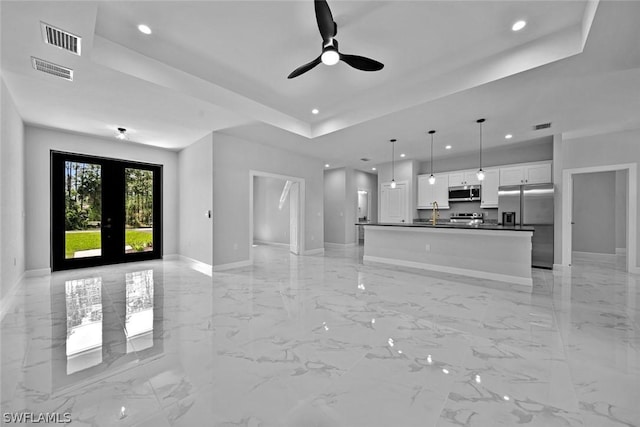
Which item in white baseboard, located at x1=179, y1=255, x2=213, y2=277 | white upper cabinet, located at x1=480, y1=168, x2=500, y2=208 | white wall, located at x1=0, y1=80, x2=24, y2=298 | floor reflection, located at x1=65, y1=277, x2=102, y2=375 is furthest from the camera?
white upper cabinet, located at x1=480, y1=168, x2=500, y2=208

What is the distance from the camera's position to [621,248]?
6.62 m

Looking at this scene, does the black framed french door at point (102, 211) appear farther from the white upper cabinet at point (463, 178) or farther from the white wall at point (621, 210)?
the white wall at point (621, 210)

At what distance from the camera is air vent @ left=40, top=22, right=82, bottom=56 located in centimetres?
235

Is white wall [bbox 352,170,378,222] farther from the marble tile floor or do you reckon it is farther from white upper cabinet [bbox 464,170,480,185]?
the marble tile floor

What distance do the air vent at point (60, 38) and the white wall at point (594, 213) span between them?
10.3 meters

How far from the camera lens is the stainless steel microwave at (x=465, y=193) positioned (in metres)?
6.90

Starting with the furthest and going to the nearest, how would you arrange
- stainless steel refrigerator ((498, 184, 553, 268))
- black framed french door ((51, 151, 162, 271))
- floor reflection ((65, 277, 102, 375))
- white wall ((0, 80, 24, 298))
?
stainless steel refrigerator ((498, 184, 553, 268))
black framed french door ((51, 151, 162, 271))
white wall ((0, 80, 24, 298))
floor reflection ((65, 277, 102, 375))

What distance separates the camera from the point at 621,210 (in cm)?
662

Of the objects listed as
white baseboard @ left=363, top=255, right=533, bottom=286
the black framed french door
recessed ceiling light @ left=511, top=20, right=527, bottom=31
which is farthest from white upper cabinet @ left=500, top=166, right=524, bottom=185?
the black framed french door

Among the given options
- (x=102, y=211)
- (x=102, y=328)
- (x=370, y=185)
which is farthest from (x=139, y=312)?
(x=370, y=185)

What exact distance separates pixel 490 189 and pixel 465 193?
1.87 ft

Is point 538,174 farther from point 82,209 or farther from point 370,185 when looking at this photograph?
point 82,209

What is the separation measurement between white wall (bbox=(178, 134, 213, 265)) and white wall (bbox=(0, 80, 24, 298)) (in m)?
2.65

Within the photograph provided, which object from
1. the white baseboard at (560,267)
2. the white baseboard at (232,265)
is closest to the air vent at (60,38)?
the white baseboard at (232,265)
